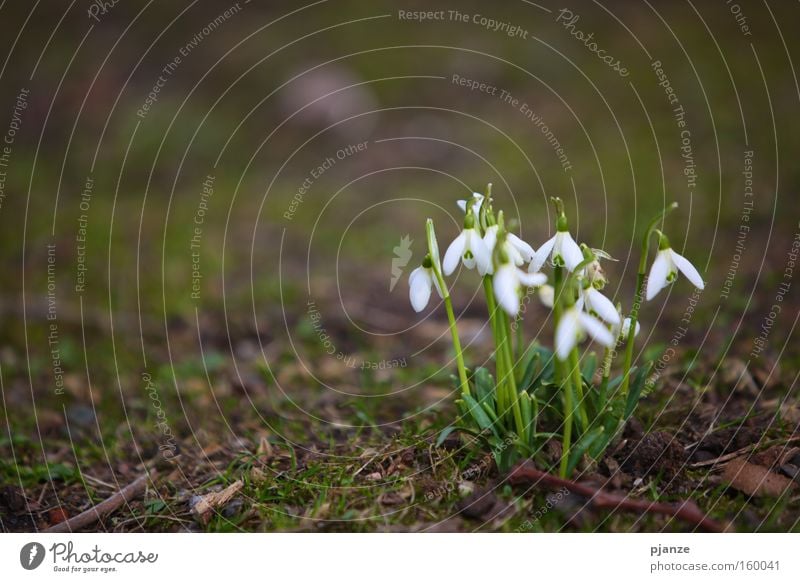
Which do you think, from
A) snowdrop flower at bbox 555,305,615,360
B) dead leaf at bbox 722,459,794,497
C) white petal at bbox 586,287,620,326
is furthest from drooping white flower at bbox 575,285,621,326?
dead leaf at bbox 722,459,794,497

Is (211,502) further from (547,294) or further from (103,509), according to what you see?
(547,294)

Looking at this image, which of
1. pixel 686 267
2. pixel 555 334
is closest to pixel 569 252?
pixel 555 334

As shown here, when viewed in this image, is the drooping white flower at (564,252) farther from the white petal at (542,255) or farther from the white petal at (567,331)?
the white petal at (567,331)

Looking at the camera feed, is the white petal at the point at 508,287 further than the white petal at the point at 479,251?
No

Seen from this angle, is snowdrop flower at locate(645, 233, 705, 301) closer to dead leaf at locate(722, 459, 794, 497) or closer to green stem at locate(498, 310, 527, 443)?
green stem at locate(498, 310, 527, 443)

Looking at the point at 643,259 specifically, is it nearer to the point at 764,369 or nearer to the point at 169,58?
the point at 764,369

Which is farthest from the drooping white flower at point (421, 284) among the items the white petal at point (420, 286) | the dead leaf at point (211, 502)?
the dead leaf at point (211, 502)
